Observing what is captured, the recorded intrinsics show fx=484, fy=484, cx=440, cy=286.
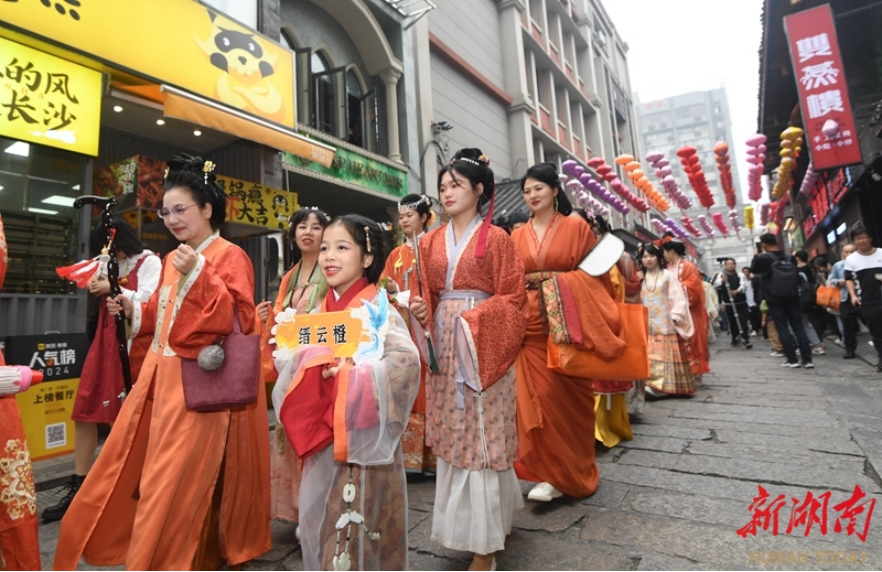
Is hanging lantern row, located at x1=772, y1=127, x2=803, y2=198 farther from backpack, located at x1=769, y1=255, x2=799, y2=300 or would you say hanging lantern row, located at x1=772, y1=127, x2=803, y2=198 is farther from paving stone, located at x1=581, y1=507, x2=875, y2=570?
paving stone, located at x1=581, y1=507, x2=875, y2=570

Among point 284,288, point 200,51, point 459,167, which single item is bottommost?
point 284,288

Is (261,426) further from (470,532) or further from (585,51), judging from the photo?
(585,51)

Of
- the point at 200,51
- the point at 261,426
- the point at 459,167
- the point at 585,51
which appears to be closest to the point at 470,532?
the point at 261,426

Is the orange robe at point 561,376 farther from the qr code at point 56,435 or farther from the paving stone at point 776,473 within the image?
the qr code at point 56,435

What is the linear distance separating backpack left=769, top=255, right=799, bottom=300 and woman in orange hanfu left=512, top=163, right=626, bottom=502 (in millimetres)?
5517

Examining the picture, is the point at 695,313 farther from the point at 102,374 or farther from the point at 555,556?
the point at 102,374

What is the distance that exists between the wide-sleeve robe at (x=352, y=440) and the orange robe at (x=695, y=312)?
5.32 metres

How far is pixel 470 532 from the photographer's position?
2.02 meters

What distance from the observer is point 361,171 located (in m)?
9.19

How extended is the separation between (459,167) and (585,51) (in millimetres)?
25306

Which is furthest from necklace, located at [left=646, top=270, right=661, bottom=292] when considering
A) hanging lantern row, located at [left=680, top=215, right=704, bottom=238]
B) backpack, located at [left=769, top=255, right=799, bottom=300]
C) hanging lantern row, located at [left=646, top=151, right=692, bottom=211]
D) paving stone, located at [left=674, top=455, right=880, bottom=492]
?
hanging lantern row, located at [left=680, top=215, right=704, bottom=238]

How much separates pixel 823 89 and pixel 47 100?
459 inches

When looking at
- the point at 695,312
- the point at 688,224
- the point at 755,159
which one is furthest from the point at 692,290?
the point at 688,224

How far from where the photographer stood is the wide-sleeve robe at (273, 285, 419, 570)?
5.84 ft
